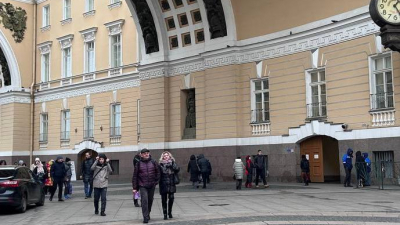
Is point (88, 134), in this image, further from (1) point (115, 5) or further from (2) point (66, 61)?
(1) point (115, 5)

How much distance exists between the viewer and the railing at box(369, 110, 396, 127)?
23625 millimetres

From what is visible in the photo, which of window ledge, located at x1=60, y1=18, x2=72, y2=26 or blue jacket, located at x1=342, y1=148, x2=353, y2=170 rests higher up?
window ledge, located at x1=60, y1=18, x2=72, y2=26

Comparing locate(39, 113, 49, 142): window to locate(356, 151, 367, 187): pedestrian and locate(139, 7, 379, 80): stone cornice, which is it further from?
locate(356, 151, 367, 187): pedestrian

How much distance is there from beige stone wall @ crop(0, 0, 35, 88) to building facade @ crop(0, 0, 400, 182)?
91mm

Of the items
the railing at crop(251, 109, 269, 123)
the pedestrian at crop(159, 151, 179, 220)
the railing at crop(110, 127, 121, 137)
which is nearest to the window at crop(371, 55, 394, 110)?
the railing at crop(251, 109, 269, 123)

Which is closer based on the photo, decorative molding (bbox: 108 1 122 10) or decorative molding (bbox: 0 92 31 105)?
decorative molding (bbox: 108 1 122 10)

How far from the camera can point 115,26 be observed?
40000 mm

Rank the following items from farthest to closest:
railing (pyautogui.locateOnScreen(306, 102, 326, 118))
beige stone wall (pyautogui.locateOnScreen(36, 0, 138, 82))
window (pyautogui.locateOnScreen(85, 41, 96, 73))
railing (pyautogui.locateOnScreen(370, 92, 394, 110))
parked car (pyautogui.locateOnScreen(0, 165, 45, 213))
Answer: window (pyautogui.locateOnScreen(85, 41, 96, 73))
beige stone wall (pyautogui.locateOnScreen(36, 0, 138, 82))
railing (pyautogui.locateOnScreen(306, 102, 326, 118))
railing (pyautogui.locateOnScreen(370, 92, 394, 110))
parked car (pyautogui.locateOnScreen(0, 165, 45, 213))

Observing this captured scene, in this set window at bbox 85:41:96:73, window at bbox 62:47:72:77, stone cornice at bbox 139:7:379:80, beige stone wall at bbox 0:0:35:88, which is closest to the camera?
stone cornice at bbox 139:7:379:80

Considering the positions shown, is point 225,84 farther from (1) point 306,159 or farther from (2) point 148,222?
(2) point 148,222

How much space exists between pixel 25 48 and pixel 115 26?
38.2ft

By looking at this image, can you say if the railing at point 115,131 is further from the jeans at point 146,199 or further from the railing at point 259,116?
the jeans at point 146,199

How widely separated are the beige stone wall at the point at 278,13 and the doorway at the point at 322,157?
6.03 meters

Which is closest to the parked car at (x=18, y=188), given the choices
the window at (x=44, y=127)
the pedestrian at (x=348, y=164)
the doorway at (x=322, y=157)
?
the pedestrian at (x=348, y=164)
